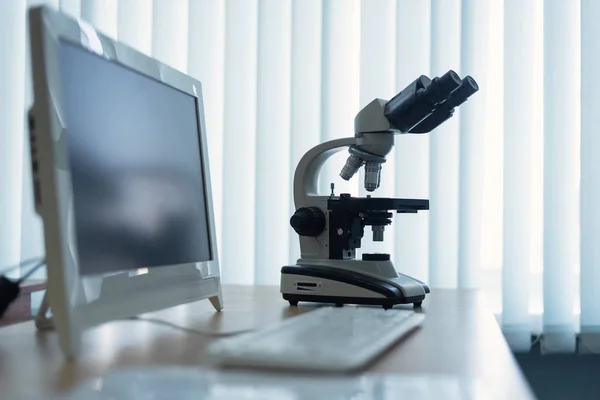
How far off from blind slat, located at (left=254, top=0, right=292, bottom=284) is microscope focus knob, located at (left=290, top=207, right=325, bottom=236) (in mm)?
818

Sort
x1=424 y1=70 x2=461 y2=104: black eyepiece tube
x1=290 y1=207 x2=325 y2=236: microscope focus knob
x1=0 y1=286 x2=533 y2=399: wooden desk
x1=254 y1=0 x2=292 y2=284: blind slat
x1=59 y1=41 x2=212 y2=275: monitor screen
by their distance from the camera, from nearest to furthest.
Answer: x1=0 y1=286 x2=533 y2=399: wooden desk < x1=59 y1=41 x2=212 y2=275: monitor screen < x1=424 y1=70 x2=461 y2=104: black eyepiece tube < x1=290 y1=207 x2=325 y2=236: microscope focus knob < x1=254 y1=0 x2=292 y2=284: blind slat

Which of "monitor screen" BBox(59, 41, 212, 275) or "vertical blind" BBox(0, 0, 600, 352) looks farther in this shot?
"vertical blind" BBox(0, 0, 600, 352)

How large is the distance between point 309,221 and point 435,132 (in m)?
0.91

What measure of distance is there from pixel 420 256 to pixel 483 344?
1.26 metres

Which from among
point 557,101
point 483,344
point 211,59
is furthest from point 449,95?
point 211,59

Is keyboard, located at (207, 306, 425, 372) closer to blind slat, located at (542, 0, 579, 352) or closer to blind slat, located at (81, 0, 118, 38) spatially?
blind slat, located at (542, 0, 579, 352)

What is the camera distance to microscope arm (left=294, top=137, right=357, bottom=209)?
1.32 m

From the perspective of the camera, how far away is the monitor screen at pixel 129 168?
703mm

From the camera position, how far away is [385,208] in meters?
1.20

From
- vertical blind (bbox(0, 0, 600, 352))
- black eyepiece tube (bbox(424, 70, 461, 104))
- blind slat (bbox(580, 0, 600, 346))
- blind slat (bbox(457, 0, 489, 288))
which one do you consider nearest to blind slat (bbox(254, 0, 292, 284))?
vertical blind (bbox(0, 0, 600, 352))

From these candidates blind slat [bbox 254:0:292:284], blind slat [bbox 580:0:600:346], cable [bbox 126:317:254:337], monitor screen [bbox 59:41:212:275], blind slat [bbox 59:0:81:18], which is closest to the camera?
monitor screen [bbox 59:41:212:275]

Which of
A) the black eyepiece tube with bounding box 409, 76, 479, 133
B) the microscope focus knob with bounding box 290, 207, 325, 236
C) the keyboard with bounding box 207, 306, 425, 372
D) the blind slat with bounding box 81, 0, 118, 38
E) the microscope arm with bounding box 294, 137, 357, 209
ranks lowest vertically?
the keyboard with bounding box 207, 306, 425, 372

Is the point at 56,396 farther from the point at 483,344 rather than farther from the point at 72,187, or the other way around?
the point at 483,344

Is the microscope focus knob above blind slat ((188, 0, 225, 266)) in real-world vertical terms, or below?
below
